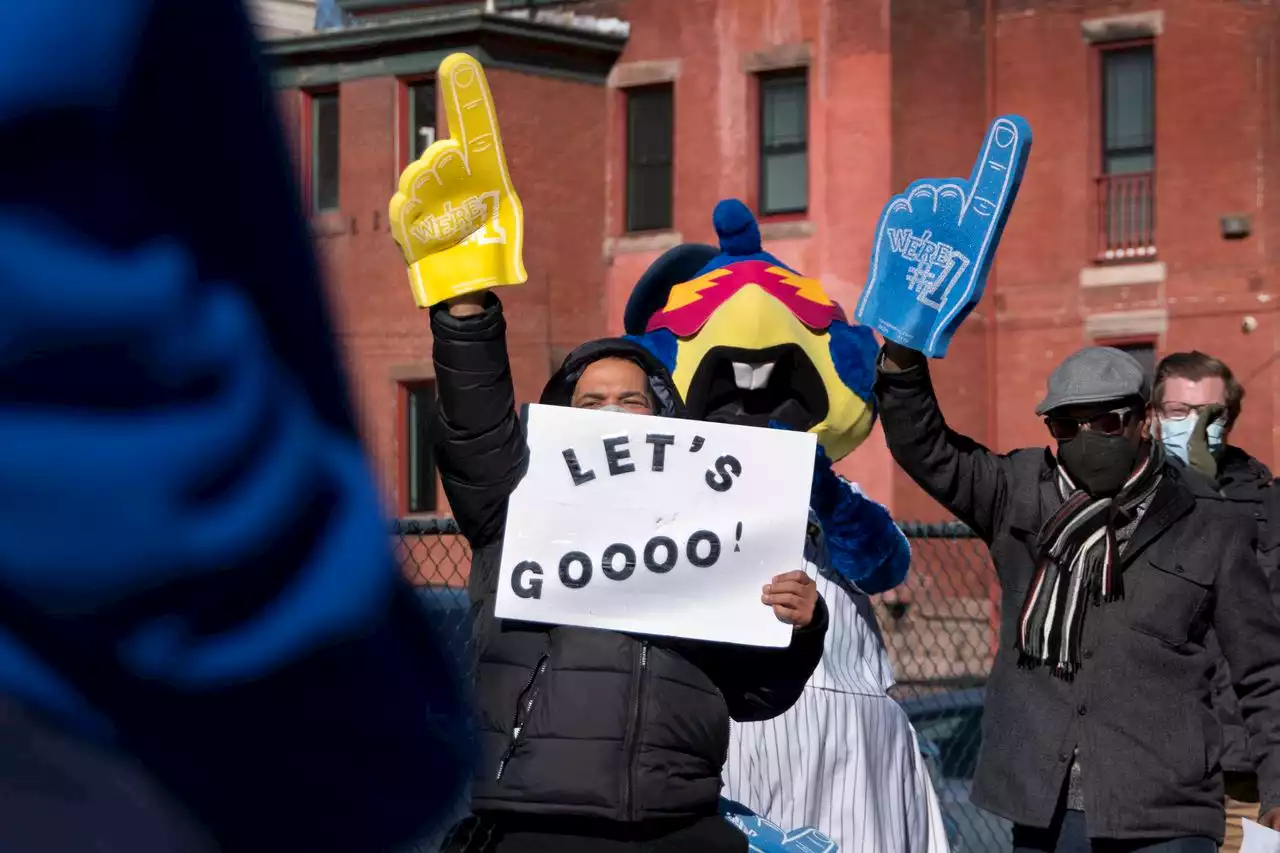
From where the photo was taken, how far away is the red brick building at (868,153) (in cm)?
2288

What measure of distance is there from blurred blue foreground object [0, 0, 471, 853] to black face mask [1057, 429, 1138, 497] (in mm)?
3906

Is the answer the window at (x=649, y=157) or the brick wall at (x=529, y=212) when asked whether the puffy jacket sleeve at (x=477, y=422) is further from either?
the window at (x=649, y=157)

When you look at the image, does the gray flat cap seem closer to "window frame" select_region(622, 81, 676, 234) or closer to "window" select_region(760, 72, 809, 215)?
"window" select_region(760, 72, 809, 215)

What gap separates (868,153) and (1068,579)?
62.7 ft

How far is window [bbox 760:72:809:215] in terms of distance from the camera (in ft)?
80.3

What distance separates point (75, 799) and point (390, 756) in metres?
0.23

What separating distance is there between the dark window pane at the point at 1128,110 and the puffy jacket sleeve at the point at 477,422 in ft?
68.8

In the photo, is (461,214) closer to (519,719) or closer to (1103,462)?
(519,719)

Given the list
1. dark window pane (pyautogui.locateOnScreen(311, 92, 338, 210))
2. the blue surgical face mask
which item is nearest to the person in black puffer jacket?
the blue surgical face mask

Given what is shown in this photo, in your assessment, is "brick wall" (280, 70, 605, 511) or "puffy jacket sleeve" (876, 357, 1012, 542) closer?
"puffy jacket sleeve" (876, 357, 1012, 542)

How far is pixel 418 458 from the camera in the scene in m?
24.2

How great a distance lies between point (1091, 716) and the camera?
4805 mm

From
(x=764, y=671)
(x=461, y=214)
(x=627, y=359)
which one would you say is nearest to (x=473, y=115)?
(x=461, y=214)

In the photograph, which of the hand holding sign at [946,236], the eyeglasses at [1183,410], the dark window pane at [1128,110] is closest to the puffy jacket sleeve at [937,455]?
the hand holding sign at [946,236]
